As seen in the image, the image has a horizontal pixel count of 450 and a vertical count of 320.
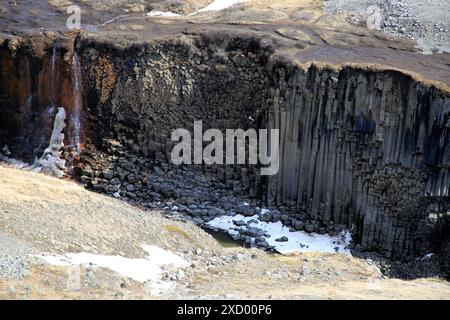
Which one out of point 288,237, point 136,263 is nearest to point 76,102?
point 288,237

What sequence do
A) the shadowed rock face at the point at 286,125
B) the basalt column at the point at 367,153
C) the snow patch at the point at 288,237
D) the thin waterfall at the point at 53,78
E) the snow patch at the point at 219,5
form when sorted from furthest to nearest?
the snow patch at the point at 219,5 < the thin waterfall at the point at 53,78 < the snow patch at the point at 288,237 < the shadowed rock face at the point at 286,125 < the basalt column at the point at 367,153


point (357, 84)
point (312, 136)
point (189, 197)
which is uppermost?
point (357, 84)

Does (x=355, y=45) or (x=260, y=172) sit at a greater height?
(x=355, y=45)

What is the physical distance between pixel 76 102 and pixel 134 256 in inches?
439

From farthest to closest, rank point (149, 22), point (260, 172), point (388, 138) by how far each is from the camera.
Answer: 1. point (149, 22)
2. point (260, 172)
3. point (388, 138)

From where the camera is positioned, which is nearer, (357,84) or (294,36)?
(357,84)

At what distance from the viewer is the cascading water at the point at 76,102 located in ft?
114

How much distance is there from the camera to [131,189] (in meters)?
33.5

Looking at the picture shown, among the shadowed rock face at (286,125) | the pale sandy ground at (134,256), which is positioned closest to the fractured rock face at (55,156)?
the shadowed rock face at (286,125)

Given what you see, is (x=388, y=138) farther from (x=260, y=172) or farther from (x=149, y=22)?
(x=149, y=22)

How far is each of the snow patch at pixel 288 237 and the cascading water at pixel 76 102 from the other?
751 cm

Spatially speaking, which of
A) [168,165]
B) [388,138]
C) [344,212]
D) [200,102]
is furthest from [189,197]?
[388,138]

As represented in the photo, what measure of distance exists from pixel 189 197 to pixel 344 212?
251 inches

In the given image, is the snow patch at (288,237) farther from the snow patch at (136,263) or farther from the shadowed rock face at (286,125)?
the snow patch at (136,263)
